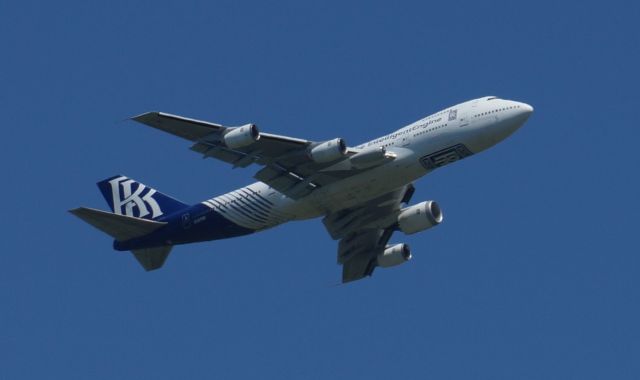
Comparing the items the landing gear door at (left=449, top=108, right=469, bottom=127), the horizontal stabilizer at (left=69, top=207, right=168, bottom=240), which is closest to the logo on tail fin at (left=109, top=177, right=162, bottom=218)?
the horizontal stabilizer at (left=69, top=207, right=168, bottom=240)

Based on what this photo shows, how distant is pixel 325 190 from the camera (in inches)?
2408

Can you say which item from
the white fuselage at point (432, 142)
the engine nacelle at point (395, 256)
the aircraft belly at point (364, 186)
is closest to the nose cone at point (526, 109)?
the white fuselage at point (432, 142)

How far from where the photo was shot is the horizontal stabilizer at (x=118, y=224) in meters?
63.0

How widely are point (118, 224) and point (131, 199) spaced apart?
4.61 metres

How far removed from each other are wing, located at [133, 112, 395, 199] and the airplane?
47 millimetres

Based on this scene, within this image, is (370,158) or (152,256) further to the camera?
(152,256)

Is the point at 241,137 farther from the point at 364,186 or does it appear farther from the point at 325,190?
the point at 364,186

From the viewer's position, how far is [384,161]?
58938 millimetres

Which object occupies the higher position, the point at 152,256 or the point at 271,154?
the point at 271,154

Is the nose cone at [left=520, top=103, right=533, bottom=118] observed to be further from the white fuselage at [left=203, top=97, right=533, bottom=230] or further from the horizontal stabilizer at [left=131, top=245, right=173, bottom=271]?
the horizontal stabilizer at [left=131, top=245, right=173, bottom=271]

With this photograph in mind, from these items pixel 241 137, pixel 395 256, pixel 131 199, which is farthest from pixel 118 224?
pixel 395 256

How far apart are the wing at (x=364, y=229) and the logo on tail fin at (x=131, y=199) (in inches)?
369

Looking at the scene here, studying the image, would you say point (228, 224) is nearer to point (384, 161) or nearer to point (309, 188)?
point (309, 188)

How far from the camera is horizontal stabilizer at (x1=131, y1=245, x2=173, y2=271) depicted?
6762 centimetres
